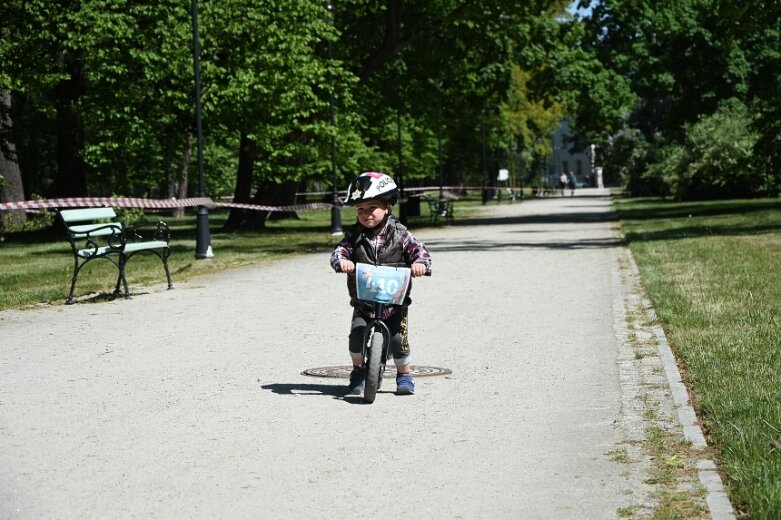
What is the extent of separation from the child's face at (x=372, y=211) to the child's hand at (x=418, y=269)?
1.18 ft

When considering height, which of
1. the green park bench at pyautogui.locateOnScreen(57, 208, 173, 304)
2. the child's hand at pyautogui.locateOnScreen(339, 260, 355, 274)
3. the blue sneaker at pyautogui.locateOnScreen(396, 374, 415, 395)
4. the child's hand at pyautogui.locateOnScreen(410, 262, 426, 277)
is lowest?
the blue sneaker at pyautogui.locateOnScreen(396, 374, 415, 395)

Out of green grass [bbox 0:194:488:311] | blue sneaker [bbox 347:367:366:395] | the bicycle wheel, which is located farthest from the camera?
green grass [bbox 0:194:488:311]

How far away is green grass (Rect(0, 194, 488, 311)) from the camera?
56.8 ft

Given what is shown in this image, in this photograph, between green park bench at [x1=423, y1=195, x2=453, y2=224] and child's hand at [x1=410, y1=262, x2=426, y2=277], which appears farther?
green park bench at [x1=423, y1=195, x2=453, y2=224]

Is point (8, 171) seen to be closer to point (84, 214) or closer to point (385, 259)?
point (84, 214)

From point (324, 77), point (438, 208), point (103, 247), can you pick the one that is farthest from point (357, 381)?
point (438, 208)

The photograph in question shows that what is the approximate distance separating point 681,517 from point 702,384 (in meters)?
3.05

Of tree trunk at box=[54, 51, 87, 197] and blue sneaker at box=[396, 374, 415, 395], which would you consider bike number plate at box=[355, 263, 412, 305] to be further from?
tree trunk at box=[54, 51, 87, 197]

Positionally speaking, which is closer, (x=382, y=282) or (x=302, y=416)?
(x=302, y=416)

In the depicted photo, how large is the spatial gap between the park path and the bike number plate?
2.13 feet

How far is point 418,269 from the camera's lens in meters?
8.32

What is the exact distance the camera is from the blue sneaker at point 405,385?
855cm

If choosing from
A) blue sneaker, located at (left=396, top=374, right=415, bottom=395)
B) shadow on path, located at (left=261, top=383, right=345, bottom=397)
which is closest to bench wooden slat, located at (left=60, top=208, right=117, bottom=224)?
shadow on path, located at (left=261, top=383, right=345, bottom=397)

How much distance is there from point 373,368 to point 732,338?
11.1 ft
